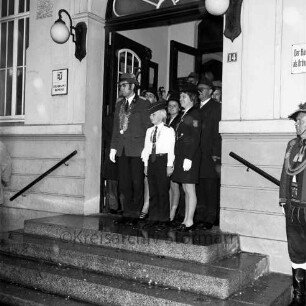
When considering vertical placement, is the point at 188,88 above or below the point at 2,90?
below

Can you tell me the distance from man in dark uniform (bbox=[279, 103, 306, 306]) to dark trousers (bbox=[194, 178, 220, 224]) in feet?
4.78

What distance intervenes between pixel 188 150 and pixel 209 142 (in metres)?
0.50

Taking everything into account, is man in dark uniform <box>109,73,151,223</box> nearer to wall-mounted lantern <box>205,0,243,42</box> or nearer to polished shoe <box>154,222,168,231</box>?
polished shoe <box>154,222,168,231</box>

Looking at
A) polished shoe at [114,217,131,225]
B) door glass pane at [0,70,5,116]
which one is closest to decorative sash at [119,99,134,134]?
polished shoe at [114,217,131,225]

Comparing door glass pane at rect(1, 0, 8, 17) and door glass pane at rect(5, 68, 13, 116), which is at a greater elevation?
door glass pane at rect(1, 0, 8, 17)

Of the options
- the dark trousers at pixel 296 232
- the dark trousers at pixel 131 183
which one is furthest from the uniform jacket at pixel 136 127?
the dark trousers at pixel 296 232

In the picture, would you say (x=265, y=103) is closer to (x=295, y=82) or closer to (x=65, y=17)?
(x=295, y=82)

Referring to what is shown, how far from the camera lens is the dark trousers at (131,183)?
6.27m

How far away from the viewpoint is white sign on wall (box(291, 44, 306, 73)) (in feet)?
17.2

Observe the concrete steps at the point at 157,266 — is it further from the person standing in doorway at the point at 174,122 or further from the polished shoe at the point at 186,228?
the person standing in doorway at the point at 174,122

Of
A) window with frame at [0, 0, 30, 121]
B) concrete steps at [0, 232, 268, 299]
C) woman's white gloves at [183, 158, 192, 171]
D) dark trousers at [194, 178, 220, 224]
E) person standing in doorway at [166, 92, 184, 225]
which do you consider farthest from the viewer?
window with frame at [0, 0, 30, 121]

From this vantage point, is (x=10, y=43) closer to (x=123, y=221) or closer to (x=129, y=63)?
(x=129, y=63)

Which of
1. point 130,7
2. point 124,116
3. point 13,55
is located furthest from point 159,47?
point 124,116

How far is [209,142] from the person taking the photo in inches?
235
